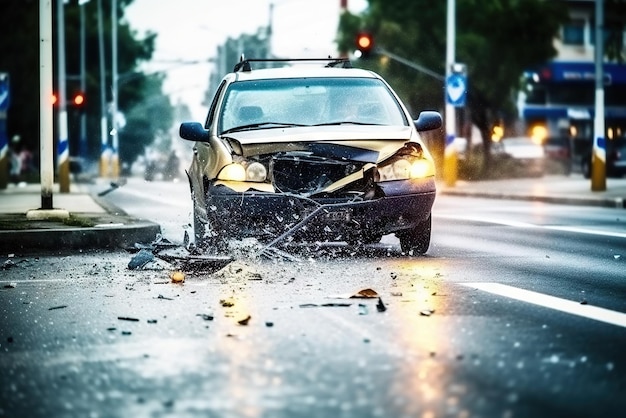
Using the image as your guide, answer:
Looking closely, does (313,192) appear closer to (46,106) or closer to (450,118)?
(46,106)

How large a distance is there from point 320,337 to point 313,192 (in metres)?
4.76

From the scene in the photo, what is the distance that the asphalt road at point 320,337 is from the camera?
5555mm

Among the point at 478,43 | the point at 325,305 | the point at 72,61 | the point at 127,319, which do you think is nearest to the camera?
the point at 127,319

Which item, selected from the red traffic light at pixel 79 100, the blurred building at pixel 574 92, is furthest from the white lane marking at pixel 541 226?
the blurred building at pixel 574 92

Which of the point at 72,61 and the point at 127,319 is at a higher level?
the point at 72,61

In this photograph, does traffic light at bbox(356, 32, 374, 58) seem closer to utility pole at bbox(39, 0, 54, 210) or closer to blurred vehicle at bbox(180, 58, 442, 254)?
utility pole at bbox(39, 0, 54, 210)

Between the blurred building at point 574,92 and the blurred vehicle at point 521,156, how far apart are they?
1897 cm

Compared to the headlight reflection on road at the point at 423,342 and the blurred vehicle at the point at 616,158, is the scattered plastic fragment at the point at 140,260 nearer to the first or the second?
the headlight reflection on road at the point at 423,342

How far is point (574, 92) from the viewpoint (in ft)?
242

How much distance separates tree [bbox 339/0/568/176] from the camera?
51688 millimetres

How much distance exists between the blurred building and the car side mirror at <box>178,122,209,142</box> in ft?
195

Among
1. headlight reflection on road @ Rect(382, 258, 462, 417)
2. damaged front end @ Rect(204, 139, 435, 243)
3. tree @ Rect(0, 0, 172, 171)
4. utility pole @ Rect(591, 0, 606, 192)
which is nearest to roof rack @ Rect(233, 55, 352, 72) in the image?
damaged front end @ Rect(204, 139, 435, 243)

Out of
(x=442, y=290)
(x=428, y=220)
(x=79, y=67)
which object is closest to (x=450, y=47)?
(x=428, y=220)

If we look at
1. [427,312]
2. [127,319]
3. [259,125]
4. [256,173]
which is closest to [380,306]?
[427,312]
